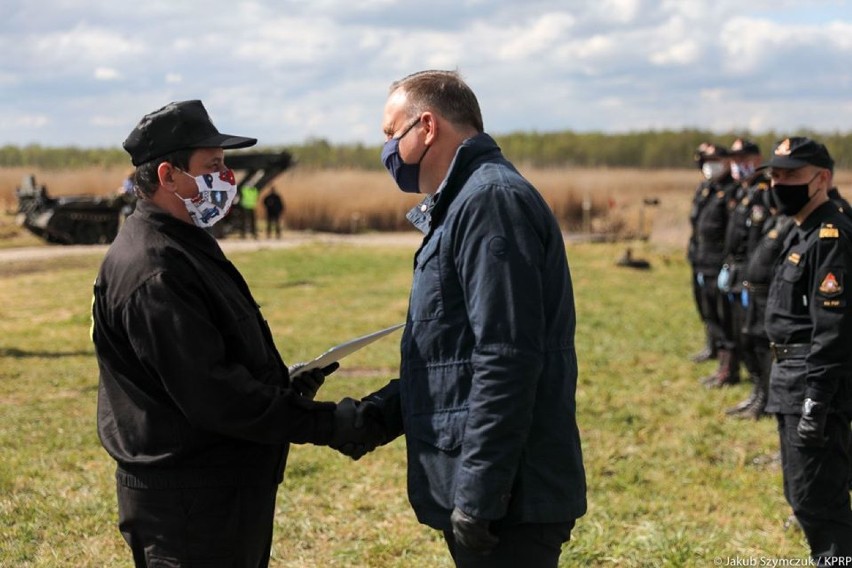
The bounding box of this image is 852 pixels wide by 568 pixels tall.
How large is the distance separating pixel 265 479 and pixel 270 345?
411mm

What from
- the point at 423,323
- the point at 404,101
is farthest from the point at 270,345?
the point at 404,101

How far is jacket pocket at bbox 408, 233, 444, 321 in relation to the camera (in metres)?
2.60

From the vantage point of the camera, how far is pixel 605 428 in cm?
740

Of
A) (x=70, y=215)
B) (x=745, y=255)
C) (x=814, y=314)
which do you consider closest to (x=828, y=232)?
(x=814, y=314)

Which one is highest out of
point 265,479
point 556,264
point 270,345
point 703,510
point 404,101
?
point 404,101

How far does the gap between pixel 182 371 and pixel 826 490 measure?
2.86 metres

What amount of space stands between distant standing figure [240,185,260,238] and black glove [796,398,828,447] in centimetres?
2383

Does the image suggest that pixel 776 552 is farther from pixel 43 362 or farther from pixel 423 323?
pixel 43 362

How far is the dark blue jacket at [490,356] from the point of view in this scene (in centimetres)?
245

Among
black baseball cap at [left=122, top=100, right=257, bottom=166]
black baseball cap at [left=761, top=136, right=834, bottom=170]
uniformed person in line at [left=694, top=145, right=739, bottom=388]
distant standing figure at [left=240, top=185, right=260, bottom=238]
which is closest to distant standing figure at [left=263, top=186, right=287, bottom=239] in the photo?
distant standing figure at [left=240, top=185, right=260, bottom=238]

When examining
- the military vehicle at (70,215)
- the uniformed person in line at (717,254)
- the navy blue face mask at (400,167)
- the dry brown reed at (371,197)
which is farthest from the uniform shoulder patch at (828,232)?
the dry brown reed at (371,197)

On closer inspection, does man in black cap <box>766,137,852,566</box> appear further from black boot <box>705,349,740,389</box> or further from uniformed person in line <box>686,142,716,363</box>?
uniformed person in line <box>686,142,716,363</box>

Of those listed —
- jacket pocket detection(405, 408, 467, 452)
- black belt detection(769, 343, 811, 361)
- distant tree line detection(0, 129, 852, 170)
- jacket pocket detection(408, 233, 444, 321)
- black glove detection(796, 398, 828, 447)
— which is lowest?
black glove detection(796, 398, 828, 447)

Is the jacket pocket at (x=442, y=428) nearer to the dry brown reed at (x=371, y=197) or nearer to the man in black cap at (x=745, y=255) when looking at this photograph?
the man in black cap at (x=745, y=255)
